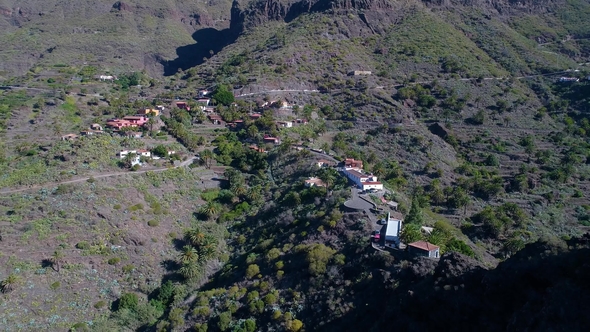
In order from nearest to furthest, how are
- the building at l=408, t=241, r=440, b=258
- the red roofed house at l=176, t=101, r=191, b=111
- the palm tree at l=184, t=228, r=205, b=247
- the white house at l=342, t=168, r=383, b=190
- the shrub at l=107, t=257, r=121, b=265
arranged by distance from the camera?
1. the building at l=408, t=241, r=440, b=258
2. the shrub at l=107, t=257, r=121, b=265
3. the palm tree at l=184, t=228, r=205, b=247
4. the white house at l=342, t=168, r=383, b=190
5. the red roofed house at l=176, t=101, r=191, b=111

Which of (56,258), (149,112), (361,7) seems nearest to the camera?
(56,258)

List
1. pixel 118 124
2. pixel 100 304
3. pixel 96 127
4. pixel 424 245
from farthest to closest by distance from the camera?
pixel 118 124 < pixel 96 127 < pixel 100 304 < pixel 424 245

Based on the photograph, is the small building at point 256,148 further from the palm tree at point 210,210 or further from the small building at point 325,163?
the palm tree at point 210,210

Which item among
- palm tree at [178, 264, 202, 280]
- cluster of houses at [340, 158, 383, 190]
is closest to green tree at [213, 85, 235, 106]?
cluster of houses at [340, 158, 383, 190]

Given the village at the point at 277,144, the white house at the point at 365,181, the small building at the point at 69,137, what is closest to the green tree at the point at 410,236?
the village at the point at 277,144

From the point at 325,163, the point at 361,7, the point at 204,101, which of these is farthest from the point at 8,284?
the point at 361,7

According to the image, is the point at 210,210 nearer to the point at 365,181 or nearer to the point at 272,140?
the point at 365,181

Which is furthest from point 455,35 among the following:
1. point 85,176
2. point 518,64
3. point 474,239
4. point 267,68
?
point 85,176

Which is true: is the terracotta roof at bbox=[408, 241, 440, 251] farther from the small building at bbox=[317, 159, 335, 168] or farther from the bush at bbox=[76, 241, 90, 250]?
the bush at bbox=[76, 241, 90, 250]
